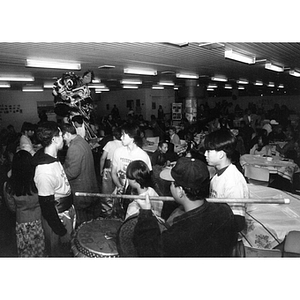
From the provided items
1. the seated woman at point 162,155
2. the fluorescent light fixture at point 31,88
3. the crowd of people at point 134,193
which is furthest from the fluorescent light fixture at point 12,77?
the seated woman at point 162,155

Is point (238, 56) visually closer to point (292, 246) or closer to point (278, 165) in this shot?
point (278, 165)

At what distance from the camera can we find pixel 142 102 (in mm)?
15445

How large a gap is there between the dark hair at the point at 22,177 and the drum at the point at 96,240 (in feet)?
2.27

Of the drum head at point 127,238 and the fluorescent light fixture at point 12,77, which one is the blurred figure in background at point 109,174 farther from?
the fluorescent light fixture at point 12,77

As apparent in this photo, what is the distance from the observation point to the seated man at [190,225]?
1506 mm

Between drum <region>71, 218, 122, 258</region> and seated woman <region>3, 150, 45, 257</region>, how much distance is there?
2.22 ft

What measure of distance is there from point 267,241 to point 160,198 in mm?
1337

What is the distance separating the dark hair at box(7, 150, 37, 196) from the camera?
7.96 ft

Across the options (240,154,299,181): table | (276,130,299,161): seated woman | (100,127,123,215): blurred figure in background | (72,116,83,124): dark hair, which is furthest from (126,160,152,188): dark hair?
(276,130,299,161): seated woman

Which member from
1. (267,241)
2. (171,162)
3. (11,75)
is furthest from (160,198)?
(11,75)

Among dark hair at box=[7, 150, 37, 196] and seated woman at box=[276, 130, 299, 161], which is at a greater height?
dark hair at box=[7, 150, 37, 196]

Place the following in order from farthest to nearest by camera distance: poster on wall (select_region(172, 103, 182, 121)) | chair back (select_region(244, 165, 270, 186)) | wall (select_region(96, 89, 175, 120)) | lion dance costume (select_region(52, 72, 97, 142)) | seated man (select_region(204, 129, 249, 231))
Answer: wall (select_region(96, 89, 175, 120)) → poster on wall (select_region(172, 103, 182, 121)) → lion dance costume (select_region(52, 72, 97, 142)) → chair back (select_region(244, 165, 270, 186)) → seated man (select_region(204, 129, 249, 231))

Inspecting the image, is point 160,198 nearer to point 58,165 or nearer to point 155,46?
point 58,165

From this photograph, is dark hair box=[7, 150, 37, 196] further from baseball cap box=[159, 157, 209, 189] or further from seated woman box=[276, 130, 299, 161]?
seated woman box=[276, 130, 299, 161]
